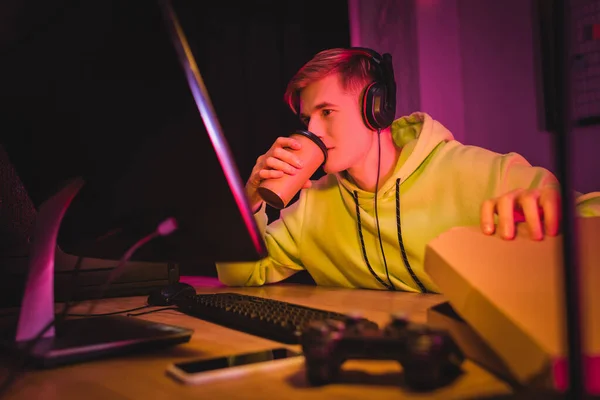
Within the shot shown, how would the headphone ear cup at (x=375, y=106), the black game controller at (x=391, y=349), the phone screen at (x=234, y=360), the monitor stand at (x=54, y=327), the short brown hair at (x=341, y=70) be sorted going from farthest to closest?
Result: 1. the short brown hair at (x=341, y=70)
2. the headphone ear cup at (x=375, y=106)
3. the monitor stand at (x=54, y=327)
4. the phone screen at (x=234, y=360)
5. the black game controller at (x=391, y=349)

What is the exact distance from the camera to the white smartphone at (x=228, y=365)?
1.78 ft

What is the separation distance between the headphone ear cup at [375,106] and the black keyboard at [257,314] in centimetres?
67

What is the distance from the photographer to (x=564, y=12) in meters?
0.34

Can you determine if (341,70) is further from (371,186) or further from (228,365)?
(228,365)

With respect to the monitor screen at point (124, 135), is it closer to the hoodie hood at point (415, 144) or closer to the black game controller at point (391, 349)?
the black game controller at point (391, 349)

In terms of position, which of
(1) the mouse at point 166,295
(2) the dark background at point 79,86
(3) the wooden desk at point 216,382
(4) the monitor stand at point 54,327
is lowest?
(1) the mouse at point 166,295

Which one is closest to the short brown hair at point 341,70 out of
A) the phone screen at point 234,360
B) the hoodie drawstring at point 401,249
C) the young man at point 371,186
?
the young man at point 371,186

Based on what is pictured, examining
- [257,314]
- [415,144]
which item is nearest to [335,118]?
[415,144]

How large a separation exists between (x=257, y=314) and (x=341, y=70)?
0.95m

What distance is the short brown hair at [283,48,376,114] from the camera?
1546 mm

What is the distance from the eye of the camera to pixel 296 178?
1166 mm

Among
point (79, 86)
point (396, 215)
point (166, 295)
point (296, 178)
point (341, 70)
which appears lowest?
point (166, 295)

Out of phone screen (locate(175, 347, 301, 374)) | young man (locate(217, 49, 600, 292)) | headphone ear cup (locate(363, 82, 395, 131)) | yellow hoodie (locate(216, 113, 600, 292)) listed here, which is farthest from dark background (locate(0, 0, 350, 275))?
headphone ear cup (locate(363, 82, 395, 131))

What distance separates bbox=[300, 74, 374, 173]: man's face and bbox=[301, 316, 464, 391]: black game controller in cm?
103
